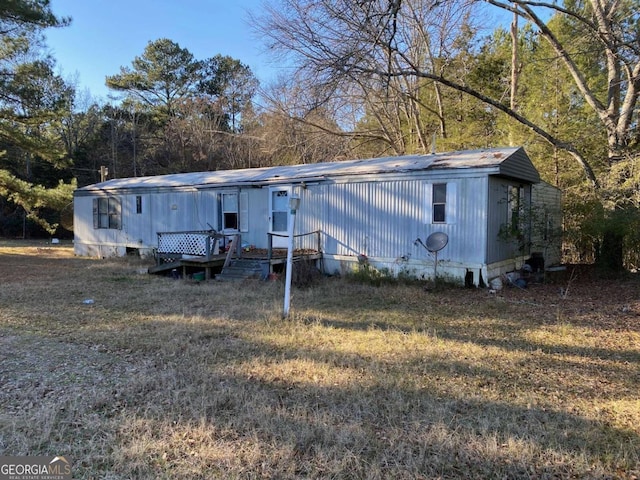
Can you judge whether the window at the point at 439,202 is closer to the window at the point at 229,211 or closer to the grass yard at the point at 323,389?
the grass yard at the point at 323,389

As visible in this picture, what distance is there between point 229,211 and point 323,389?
10135 mm

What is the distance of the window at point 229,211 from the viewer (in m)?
13.4

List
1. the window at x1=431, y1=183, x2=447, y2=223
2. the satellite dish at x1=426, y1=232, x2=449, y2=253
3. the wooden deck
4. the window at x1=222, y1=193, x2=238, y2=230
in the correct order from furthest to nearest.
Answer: the window at x1=222, y1=193, x2=238, y2=230 < the wooden deck < the window at x1=431, y1=183, x2=447, y2=223 < the satellite dish at x1=426, y1=232, x2=449, y2=253

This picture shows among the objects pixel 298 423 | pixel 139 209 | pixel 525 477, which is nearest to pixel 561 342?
pixel 525 477

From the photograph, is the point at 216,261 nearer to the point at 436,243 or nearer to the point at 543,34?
the point at 436,243

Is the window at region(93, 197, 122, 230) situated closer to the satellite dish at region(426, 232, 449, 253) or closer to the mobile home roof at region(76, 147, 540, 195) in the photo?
the mobile home roof at region(76, 147, 540, 195)

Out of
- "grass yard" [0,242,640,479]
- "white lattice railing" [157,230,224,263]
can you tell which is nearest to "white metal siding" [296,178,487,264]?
"grass yard" [0,242,640,479]

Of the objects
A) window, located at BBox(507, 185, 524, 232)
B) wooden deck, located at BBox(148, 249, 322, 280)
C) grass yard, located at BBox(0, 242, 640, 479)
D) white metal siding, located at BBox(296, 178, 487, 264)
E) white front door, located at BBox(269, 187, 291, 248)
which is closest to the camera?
grass yard, located at BBox(0, 242, 640, 479)

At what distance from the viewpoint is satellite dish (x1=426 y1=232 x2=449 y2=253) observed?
9469mm

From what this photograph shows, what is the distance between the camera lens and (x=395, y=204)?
10.7m

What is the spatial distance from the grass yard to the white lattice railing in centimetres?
353

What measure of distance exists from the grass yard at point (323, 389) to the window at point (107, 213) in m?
8.78

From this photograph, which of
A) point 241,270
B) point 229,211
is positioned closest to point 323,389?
point 241,270

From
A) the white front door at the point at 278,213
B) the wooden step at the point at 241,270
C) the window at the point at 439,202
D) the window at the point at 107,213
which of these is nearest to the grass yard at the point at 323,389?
the window at the point at 439,202
